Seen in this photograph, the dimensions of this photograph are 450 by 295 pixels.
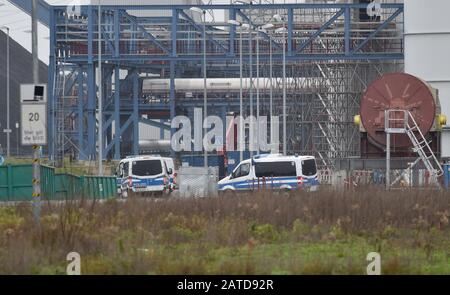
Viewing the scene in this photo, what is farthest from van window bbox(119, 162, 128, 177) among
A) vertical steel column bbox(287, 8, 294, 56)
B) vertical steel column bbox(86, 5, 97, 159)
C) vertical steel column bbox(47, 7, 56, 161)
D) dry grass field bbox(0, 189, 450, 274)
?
vertical steel column bbox(47, 7, 56, 161)

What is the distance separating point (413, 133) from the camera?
1810 inches

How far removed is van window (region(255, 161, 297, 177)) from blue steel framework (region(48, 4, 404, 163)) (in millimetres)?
24120

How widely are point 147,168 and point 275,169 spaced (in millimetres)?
6969

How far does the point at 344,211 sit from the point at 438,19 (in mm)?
35351

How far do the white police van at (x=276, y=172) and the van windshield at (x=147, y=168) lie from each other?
4613 millimetres

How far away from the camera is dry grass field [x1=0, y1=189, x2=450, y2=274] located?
16641 mm

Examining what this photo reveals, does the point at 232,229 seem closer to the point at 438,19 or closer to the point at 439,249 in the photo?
the point at 439,249

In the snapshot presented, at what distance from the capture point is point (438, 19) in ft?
194

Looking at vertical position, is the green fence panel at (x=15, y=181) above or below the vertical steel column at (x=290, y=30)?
below

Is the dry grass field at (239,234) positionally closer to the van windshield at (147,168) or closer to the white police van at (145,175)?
the white police van at (145,175)

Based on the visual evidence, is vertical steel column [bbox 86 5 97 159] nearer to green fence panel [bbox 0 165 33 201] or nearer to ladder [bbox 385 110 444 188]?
green fence panel [bbox 0 165 33 201]

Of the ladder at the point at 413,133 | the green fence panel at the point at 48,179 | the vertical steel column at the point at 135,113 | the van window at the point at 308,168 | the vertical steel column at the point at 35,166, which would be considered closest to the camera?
the vertical steel column at the point at 35,166

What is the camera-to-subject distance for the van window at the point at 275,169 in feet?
149

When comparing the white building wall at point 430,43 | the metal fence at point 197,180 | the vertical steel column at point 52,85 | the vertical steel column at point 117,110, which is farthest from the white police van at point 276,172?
the vertical steel column at point 117,110
